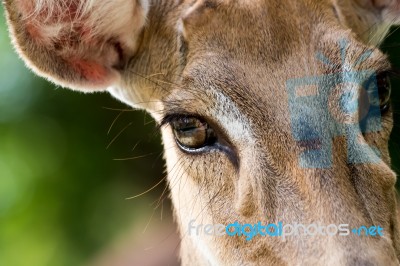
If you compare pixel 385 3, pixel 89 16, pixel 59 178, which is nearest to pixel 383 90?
pixel 385 3

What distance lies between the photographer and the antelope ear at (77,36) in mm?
3471

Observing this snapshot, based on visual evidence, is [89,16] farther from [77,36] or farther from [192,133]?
[192,133]

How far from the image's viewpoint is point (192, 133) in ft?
10.6

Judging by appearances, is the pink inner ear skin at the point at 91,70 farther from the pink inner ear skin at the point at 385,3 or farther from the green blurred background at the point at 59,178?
the green blurred background at the point at 59,178

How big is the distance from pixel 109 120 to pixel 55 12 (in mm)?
5999

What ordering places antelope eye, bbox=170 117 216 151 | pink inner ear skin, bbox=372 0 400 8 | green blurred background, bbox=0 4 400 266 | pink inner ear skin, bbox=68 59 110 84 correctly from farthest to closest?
green blurred background, bbox=0 4 400 266
pink inner ear skin, bbox=372 0 400 8
pink inner ear skin, bbox=68 59 110 84
antelope eye, bbox=170 117 216 151

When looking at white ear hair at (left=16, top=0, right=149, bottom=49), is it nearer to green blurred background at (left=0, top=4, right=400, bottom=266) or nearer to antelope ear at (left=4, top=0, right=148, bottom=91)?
antelope ear at (left=4, top=0, right=148, bottom=91)

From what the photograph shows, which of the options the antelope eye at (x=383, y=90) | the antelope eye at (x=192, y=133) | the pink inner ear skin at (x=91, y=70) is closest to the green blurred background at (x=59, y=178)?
the pink inner ear skin at (x=91, y=70)

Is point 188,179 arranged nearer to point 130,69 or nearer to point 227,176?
point 227,176

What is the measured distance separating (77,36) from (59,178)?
6.03 metres

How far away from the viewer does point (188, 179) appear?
344 centimetres

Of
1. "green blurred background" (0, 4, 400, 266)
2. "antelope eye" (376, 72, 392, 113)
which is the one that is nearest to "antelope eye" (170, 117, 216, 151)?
"antelope eye" (376, 72, 392, 113)

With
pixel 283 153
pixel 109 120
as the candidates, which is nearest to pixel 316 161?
pixel 283 153

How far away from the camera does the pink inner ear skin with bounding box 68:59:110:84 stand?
3719 mm
